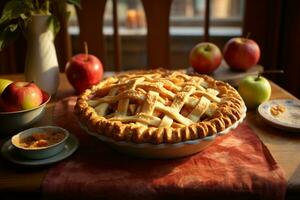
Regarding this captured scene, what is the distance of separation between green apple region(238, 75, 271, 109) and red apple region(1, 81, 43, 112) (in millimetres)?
552

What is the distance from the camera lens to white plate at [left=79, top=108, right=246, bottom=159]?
72 centimetres

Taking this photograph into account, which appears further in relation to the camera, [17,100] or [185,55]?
[185,55]

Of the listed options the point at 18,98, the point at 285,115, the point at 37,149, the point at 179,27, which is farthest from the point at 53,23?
the point at 179,27

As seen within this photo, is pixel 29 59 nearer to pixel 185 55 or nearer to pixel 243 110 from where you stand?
pixel 243 110

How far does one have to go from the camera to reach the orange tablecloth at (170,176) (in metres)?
0.70

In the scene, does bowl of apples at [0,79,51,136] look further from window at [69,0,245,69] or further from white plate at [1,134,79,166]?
window at [69,0,245,69]

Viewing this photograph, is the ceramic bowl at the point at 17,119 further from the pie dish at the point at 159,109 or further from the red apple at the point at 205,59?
the red apple at the point at 205,59

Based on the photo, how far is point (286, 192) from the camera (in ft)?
2.32

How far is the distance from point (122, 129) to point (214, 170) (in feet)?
0.66

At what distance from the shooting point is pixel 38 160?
750mm

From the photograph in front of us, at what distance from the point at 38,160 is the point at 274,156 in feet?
1.61

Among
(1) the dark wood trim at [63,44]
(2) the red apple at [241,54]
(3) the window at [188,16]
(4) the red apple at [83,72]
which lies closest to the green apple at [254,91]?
(2) the red apple at [241,54]

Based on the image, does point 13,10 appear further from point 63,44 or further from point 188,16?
point 188,16

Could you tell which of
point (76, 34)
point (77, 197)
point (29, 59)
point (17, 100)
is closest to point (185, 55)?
point (76, 34)
